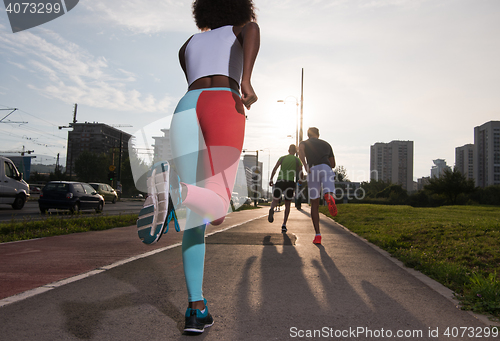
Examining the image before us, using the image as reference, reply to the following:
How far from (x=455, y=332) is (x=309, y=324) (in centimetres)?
89

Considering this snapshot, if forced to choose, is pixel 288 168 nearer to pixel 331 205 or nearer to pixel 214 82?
pixel 331 205

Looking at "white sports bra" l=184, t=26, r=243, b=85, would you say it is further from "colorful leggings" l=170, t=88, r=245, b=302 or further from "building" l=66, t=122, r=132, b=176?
"building" l=66, t=122, r=132, b=176

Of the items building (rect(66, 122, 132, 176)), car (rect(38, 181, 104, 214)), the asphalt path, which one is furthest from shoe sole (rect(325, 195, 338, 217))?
building (rect(66, 122, 132, 176))

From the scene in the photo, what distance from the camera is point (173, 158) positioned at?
6.97ft

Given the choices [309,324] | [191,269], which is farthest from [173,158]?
[309,324]

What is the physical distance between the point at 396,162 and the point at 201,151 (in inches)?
5203

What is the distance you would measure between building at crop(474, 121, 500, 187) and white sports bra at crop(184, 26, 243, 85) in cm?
9838

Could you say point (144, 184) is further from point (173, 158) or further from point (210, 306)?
point (210, 306)

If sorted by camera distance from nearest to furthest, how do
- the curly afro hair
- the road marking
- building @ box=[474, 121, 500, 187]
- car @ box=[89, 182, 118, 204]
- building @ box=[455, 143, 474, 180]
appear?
1. the curly afro hair
2. the road marking
3. car @ box=[89, 182, 118, 204]
4. building @ box=[474, 121, 500, 187]
5. building @ box=[455, 143, 474, 180]

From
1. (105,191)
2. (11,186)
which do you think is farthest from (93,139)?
(11,186)

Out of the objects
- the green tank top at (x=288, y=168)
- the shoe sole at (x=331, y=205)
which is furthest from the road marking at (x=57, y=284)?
the green tank top at (x=288, y=168)

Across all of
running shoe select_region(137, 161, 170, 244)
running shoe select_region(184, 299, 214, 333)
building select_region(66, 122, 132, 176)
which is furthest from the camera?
building select_region(66, 122, 132, 176)

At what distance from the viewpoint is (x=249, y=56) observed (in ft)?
6.98

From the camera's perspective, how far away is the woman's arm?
2.08 meters
